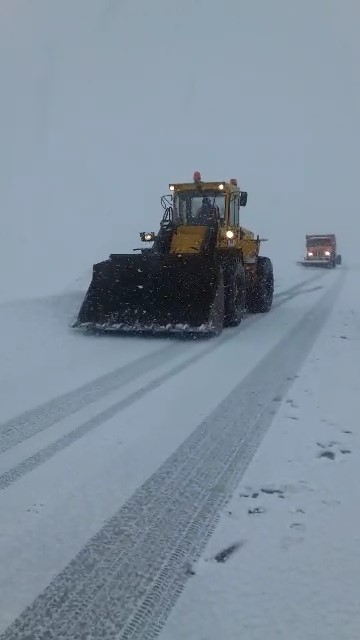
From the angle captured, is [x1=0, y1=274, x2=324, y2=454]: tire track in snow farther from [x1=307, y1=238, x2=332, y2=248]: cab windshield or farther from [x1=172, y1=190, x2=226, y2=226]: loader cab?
[x1=307, y1=238, x2=332, y2=248]: cab windshield

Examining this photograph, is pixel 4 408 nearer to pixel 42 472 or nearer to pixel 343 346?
pixel 42 472

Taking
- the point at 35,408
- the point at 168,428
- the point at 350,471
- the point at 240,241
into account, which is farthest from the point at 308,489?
the point at 240,241

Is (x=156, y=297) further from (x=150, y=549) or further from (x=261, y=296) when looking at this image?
(x=150, y=549)

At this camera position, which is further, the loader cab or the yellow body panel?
the loader cab

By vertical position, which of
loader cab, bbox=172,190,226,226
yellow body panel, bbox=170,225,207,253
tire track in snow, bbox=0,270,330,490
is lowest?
tire track in snow, bbox=0,270,330,490

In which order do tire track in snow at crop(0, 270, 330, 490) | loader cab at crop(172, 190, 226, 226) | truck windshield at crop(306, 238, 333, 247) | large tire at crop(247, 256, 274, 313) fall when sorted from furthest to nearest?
1. truck windshield at crop(306, 238, 333, 247)
2. large tire at crop(247, 256, 274, 313)
3. loader cab at crop(172, 190, 226, 226)
4. tire track in snow at crop(0, 270, 330, 490)

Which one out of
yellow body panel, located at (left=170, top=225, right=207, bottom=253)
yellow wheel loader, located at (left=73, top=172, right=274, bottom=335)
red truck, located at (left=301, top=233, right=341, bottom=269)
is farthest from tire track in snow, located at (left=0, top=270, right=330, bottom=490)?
red truck, located at (left=301, top=233, right=341, bottom=269)

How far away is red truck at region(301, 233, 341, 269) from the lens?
30.9 m

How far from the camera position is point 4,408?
4.89m

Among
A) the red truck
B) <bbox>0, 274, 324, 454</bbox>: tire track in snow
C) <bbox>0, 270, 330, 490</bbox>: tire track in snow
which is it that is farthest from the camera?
the red truck

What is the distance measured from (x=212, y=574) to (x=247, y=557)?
0.20 m

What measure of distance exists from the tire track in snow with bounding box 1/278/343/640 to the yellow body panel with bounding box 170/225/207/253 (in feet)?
19.6

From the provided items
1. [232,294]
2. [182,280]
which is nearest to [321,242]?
[232,294]

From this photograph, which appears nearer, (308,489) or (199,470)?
(308,489)
